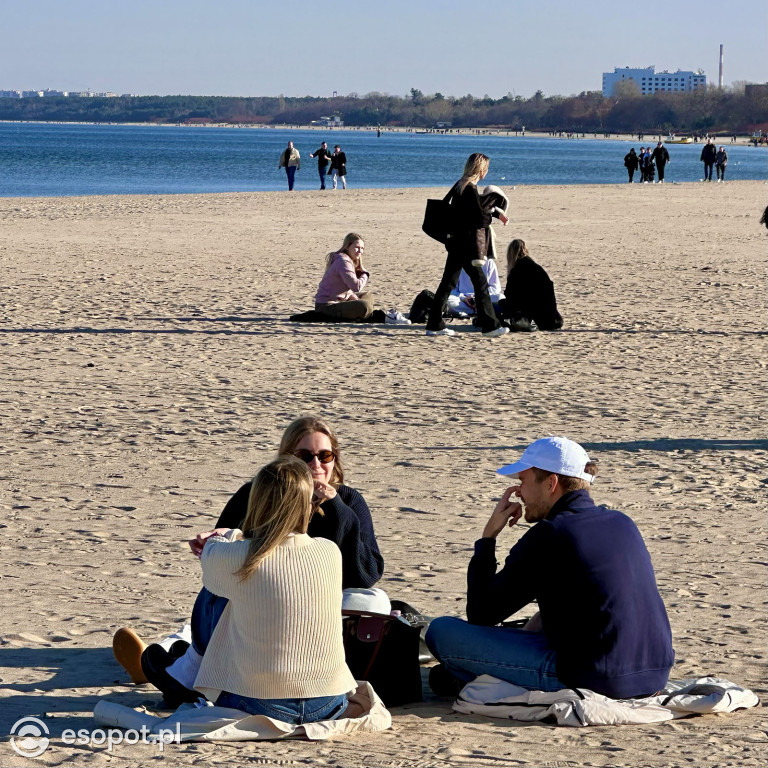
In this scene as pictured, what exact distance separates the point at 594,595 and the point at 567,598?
0.30 feet

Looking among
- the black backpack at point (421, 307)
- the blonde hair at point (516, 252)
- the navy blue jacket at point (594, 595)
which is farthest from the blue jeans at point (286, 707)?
the black backpack at point (421, 307)

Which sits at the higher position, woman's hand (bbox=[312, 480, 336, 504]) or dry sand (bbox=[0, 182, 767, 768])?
woman's hand (bbox=[312, 480, 336, 504])

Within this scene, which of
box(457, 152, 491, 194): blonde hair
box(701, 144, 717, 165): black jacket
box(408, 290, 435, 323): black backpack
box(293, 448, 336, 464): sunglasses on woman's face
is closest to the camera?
box(293, 448, 336, 464): sunglasses on woman's face

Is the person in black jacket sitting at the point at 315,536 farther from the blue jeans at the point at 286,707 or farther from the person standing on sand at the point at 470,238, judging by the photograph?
the person standing on sand at the point at 470,238

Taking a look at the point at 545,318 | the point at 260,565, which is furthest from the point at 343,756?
the point at 545,318

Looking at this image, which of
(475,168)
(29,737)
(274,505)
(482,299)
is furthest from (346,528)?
(482,299)

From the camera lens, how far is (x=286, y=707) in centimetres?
393

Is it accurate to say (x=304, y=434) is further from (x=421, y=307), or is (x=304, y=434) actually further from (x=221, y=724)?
(x=421, y=307)

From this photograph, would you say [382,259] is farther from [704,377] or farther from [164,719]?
[164,719]

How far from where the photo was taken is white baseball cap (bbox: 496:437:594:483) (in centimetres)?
416

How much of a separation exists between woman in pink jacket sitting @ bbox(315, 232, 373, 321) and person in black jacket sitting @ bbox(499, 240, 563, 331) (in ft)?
4.66

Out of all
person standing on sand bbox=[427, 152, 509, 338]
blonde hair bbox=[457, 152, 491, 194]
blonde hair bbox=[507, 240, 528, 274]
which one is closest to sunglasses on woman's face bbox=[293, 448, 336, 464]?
blonde hair bbox=[457, 152, 491, 194]

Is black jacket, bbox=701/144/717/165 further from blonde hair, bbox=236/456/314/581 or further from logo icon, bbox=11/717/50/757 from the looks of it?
logo icon, bbox=11/717/50/757

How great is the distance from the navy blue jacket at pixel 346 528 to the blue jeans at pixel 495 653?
0.31 metres
